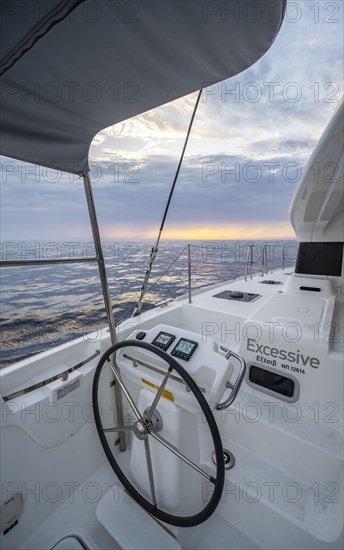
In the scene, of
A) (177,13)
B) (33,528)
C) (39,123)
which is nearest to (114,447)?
(33,528)

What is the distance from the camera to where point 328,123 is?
4.61 feet

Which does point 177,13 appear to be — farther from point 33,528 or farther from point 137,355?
point 33,528

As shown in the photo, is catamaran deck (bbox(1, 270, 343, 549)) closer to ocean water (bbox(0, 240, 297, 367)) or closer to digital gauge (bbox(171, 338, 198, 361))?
digital gauge (bbox(171, 338, 198, 361))

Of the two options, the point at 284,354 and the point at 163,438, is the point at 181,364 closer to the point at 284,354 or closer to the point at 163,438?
the point at 163,438

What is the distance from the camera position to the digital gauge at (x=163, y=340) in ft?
2.81

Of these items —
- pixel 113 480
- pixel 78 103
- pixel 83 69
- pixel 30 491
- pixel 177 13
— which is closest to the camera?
pixel 177 13

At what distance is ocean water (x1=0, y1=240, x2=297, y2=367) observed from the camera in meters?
1.41

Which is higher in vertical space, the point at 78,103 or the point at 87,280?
the point at 78,103

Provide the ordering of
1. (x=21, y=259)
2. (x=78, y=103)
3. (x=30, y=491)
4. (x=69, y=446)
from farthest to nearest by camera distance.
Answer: (x=69, y=446) < (x=30, y=491) < (x=21, y=259) < (x=78, y=103)

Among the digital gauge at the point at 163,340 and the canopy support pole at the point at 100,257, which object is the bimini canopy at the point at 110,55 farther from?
the digital gauge at the point at 163,340

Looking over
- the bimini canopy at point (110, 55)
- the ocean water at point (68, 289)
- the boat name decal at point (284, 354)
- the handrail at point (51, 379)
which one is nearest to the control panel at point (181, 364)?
the handrail at point (51, 379)

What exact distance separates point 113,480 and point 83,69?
5.87 feet

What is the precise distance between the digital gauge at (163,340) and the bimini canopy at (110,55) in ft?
2.60

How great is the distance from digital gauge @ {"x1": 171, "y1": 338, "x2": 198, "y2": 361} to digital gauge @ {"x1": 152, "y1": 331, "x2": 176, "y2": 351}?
0.11 ft
